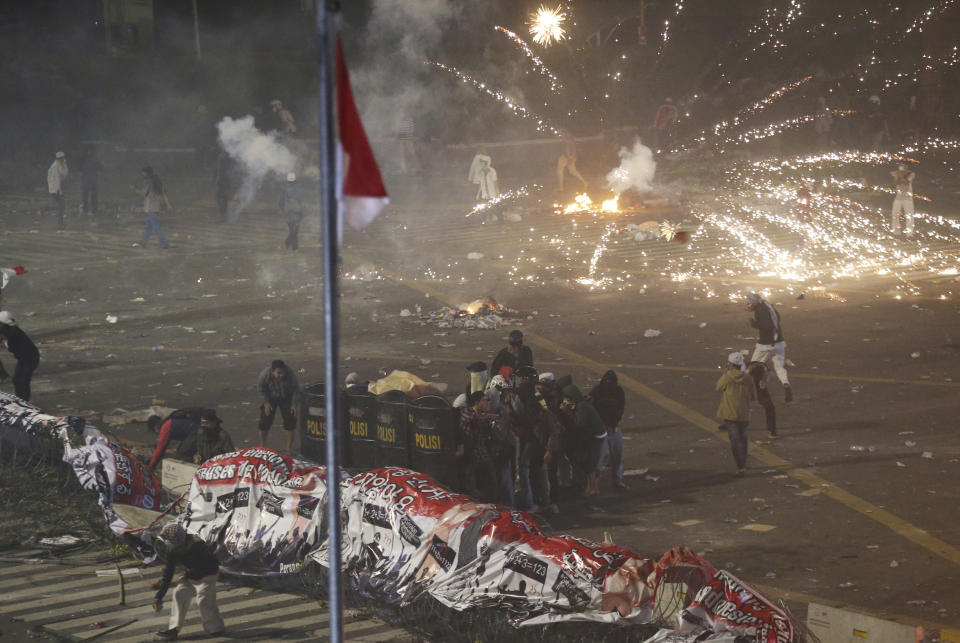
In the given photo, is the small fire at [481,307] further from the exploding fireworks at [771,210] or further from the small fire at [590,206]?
the small fire at [590,206]

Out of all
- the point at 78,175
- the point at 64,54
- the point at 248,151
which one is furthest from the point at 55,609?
the point at 64,54

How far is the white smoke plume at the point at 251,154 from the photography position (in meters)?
32.9

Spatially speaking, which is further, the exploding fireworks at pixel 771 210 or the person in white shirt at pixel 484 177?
the person in white shirt at pixel 484 177

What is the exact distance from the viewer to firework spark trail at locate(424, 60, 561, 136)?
121 ft

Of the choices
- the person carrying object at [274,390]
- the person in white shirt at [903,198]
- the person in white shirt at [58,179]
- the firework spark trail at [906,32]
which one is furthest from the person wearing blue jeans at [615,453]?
the firework spark trail at [906,32]

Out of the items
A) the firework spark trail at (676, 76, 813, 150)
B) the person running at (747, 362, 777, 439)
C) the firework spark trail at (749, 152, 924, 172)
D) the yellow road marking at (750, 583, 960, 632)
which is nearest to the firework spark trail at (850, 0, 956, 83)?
the firework spark trail at (676, 76, 813, 150)

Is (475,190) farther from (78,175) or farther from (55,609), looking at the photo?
(55,609)

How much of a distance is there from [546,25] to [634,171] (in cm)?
749

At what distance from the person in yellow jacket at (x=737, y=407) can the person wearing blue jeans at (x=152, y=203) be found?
1755cm

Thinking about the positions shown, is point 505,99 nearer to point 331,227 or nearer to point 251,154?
point 251,154

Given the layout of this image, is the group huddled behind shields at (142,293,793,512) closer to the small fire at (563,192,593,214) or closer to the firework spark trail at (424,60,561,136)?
the small fire at (563,192,593,214)

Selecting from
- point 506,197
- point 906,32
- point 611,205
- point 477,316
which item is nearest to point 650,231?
point 611,205

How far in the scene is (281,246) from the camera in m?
27.7

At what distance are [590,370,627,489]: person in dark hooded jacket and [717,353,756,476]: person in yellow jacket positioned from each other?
1.09 metres
